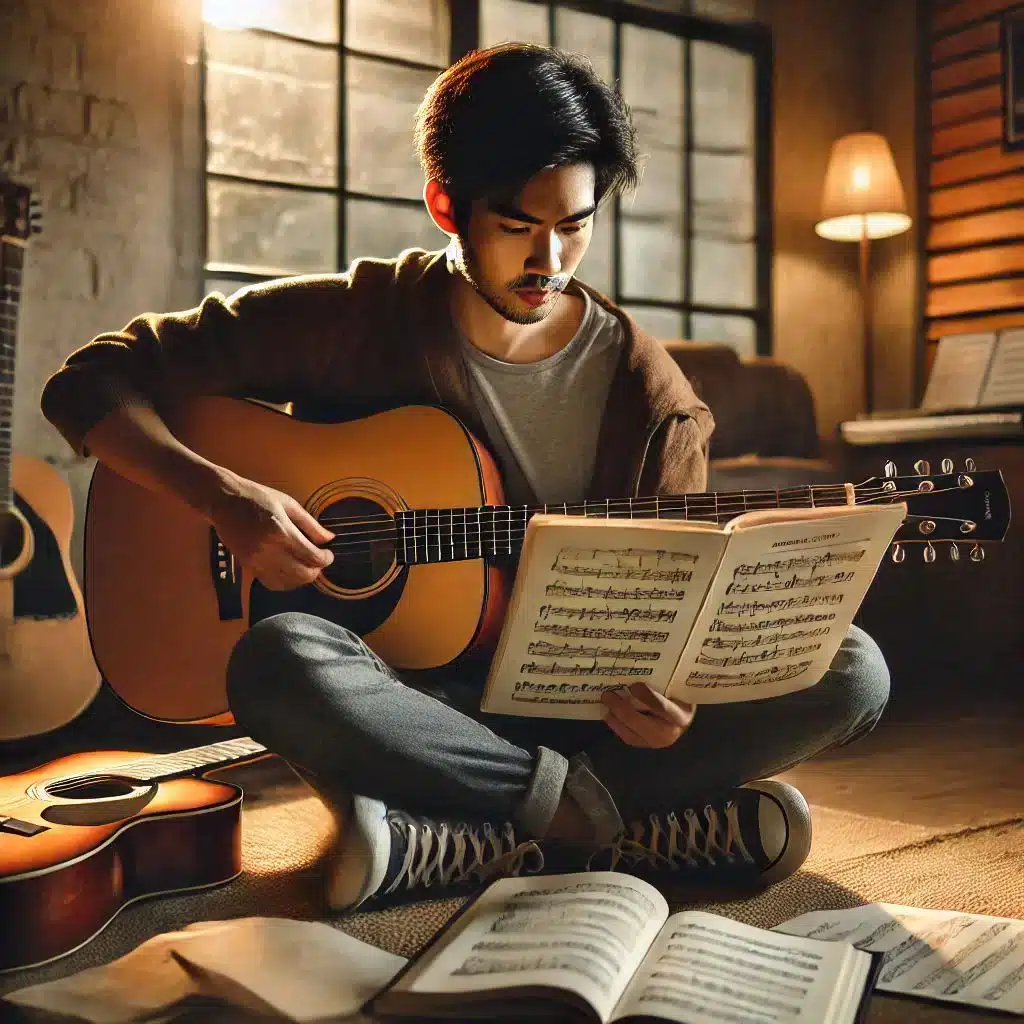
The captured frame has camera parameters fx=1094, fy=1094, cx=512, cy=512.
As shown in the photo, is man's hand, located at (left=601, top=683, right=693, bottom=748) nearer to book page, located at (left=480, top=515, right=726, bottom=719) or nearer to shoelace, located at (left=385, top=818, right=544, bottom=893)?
book page, located at (left=480, top=515, right=726, bottom=719)

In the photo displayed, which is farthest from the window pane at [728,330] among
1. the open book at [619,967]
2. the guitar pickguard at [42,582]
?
the open book at [619,967]

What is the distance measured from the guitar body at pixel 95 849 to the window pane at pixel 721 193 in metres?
1.92

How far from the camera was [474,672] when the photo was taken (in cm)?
139

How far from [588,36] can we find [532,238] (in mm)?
1382

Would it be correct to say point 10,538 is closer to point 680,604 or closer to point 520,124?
point 520,124

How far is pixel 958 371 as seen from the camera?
2.52m

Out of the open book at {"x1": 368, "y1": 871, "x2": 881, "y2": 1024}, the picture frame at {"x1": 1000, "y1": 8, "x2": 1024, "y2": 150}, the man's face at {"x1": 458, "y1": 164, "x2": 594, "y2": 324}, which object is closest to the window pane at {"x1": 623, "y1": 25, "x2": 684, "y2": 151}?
the picture frame at {"x1": 1000, "y1": 8, "x2": 1024, "y2": 150}

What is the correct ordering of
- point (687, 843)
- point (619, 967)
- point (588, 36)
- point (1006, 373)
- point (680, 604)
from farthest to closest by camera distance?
point (588, 36) → point (1006, 373) → point (687, 843) → point (680, 604) → point (619, 967)

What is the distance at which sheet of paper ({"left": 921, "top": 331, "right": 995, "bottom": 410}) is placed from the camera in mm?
2467

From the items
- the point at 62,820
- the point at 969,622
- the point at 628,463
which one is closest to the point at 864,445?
the point at 969,622

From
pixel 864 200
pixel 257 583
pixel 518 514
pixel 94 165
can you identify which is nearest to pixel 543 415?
pixel 518 514

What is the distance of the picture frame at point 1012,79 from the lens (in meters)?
2.43

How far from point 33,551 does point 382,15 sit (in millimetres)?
1279

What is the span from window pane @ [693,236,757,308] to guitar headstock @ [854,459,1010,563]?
5.01 ft
